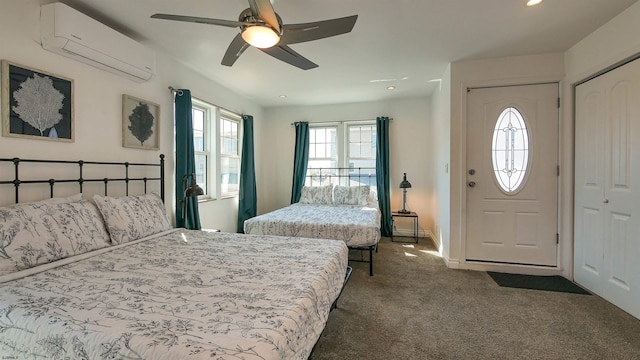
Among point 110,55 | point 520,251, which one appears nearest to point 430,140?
point 520,251

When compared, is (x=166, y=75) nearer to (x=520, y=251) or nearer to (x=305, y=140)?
(x=305, y=140)

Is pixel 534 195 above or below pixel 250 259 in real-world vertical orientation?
above

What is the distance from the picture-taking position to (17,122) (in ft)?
5.95

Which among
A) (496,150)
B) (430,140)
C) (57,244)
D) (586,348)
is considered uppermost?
(430,140)

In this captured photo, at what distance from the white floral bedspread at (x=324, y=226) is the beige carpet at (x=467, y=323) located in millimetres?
458

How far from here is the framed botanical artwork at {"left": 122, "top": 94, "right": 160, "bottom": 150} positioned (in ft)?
8.42

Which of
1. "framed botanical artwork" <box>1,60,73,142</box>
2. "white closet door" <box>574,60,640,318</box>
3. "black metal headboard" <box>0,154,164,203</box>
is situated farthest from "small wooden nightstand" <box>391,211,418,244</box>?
"framed botanical artwork" <box>1,60,73,142</box>

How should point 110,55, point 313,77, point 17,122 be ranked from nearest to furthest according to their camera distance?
point 17,122 < point 110,55 < point 313,77

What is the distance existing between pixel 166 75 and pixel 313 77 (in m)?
1.76

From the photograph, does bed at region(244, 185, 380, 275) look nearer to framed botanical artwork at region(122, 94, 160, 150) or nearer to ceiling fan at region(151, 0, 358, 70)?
framed botanical artwork at region(122, 94, 160, 150)

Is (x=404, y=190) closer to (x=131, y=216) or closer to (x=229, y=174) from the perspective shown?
(x=229, y=174)

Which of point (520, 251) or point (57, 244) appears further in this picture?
point (520, 251)

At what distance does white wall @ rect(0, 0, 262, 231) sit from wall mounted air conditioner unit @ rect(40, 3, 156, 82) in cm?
8

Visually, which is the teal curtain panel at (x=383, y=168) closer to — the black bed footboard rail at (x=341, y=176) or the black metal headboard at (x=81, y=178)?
the black bed footboard rail at (x=341, y=176)
